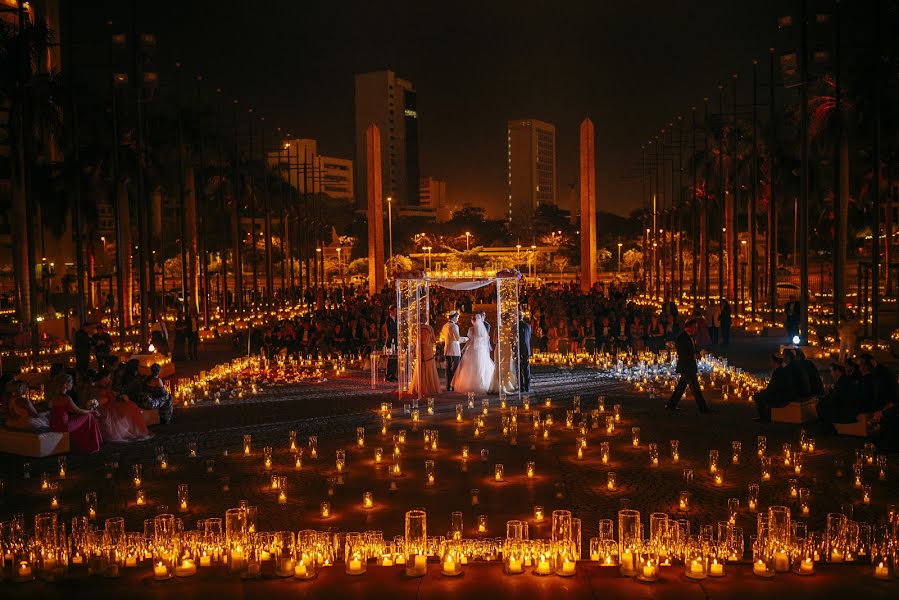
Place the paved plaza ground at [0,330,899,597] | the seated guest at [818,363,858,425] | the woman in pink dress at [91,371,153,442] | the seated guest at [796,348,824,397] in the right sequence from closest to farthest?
the paved plaza ground at [0,330,899,597] → the seated guest at [818,363,858,425] → the woman in pink dress at [91,371,153,442] → the seated guest at [796,348,824,397]

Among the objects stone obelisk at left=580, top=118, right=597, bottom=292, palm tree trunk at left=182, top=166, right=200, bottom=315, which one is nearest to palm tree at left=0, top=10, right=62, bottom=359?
palm tree trunk at left=182, top=166, right=200, bottom=315

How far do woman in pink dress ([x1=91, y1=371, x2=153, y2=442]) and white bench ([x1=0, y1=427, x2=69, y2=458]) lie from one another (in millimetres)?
834

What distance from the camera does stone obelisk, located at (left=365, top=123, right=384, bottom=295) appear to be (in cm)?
5366

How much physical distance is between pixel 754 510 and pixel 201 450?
333 inches

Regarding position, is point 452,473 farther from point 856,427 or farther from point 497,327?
point 497,327

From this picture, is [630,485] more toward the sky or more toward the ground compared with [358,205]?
more toward the ground

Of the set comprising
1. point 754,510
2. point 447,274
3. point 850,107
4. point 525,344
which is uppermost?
point 850,107

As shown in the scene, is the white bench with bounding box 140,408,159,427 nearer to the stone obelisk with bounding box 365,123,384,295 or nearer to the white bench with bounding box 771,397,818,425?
the white bench with bounding box 771,397,818,425

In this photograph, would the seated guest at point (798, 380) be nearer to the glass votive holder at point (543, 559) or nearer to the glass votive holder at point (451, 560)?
the glass votive holder at point (543, 559)

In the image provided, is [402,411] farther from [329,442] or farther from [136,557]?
[136,557]

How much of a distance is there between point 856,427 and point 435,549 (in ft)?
28.2

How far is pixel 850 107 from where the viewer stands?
3512 cm

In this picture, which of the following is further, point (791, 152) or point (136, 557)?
point (791, 152)

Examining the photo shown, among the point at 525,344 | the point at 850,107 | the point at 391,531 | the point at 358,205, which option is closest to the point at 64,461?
the point at 391,531
